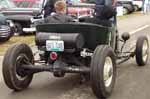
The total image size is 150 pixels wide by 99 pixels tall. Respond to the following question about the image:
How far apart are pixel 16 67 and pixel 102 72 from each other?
149cm

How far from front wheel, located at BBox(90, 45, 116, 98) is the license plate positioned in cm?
66

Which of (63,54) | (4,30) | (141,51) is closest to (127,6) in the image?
(4,30)

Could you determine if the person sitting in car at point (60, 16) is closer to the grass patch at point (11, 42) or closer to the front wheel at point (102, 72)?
the front wheel at point (102, 72)

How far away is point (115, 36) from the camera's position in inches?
330

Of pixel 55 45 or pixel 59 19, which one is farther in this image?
pixel 59 19

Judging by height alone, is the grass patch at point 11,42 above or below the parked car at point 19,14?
below

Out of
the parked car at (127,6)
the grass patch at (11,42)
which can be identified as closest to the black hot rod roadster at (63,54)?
the grass patch at (11,42)

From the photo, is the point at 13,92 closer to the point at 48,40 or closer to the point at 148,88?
the point at 48,40

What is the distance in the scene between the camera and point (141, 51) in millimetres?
8742

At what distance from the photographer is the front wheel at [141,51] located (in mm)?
8719

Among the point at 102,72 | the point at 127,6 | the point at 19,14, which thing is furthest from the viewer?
the point at 127,6

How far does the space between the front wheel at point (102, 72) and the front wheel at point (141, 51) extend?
208 cm

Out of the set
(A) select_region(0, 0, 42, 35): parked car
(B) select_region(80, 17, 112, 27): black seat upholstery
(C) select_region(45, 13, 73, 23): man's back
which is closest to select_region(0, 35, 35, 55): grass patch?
(A) select_region(0, 0, 42, 35): parked car

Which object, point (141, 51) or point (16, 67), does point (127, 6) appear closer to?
point (141, 51)
